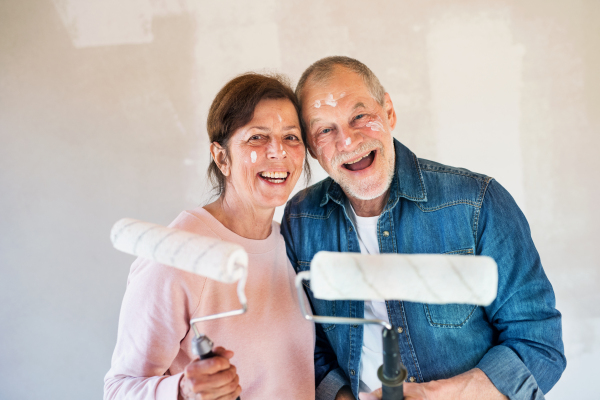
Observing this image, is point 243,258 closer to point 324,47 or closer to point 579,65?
point 324,47

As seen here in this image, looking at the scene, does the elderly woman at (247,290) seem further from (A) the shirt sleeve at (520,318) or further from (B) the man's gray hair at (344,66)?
(A) the shirt sleeve at (520,318)

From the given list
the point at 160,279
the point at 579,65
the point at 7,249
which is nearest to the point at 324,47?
the point at 579,65

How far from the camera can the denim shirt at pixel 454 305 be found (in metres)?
1.17

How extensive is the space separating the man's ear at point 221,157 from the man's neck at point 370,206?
43 cm

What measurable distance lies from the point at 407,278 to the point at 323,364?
879mm

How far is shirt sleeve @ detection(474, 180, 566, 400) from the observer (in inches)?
44.8

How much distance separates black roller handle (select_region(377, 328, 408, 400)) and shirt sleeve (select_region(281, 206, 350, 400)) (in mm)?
665

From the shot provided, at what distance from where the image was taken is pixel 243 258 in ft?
2.21

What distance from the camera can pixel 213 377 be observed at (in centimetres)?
82

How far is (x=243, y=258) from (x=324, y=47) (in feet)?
5.47

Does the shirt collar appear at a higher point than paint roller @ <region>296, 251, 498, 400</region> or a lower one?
higher

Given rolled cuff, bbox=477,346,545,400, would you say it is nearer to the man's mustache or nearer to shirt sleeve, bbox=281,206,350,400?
shirt sleeve, bbox=281,206,350,400

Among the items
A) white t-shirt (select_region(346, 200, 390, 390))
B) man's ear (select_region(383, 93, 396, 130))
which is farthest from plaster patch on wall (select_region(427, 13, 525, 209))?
white t-shirt (select_region(346, 200, 390, 390))

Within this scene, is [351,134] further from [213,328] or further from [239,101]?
[213,328]
